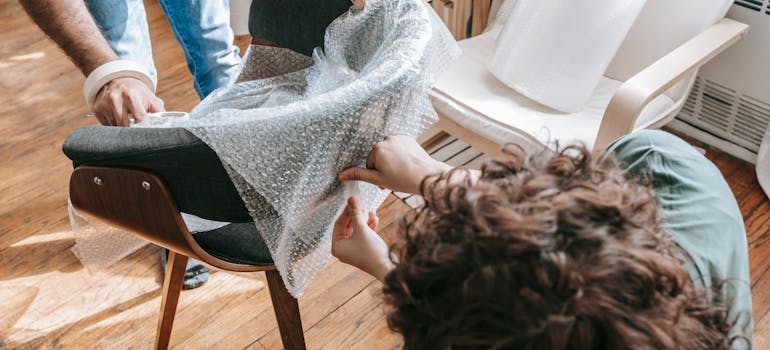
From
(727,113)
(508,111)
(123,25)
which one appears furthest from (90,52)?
(727,113)

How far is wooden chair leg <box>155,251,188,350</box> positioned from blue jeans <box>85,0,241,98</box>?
43 centimetres

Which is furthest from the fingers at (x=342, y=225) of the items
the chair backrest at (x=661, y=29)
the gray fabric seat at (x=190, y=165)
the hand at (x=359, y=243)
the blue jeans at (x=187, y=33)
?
the chair backrest at (x=661, y=29)

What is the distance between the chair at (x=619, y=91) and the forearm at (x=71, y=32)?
78 cm

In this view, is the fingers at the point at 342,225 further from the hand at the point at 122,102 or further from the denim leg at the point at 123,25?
the denim leg at the point at 123,25

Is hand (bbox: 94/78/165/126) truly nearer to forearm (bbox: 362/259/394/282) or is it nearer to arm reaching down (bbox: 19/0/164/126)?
arm reaching down (bbox: 19/0/164/126)

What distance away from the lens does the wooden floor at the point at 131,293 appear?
150 cm

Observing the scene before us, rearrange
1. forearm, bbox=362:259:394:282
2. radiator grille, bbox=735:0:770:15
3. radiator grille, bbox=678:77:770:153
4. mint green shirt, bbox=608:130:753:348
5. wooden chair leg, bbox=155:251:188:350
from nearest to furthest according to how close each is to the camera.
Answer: mint green shirt, bbox=608:130:753:348
forearm, bbox=362:259:394:282
wooden chair leg, bbox=155:251:188:350
radiator grille, bbox=735:0:770:15
radiator grille, bbox=678:77:770:153

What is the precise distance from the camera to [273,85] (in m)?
1.23

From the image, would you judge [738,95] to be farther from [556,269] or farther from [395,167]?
[556,269]

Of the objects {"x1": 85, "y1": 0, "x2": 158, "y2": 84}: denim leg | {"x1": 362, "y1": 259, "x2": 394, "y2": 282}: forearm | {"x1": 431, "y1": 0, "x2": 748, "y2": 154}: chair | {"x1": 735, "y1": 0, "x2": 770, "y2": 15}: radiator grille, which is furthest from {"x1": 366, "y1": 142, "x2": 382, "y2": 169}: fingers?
{"x1": 735, "y1": 0, "x2": 770, "y2": 15}: radiator grille

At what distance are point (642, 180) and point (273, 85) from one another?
74 centimetres

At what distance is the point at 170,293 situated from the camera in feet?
4.24

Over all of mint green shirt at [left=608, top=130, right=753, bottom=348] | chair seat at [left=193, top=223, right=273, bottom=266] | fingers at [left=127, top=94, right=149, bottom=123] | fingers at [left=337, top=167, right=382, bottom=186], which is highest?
mint green shirt at [left=608, top=130, right=753, bottom=348]

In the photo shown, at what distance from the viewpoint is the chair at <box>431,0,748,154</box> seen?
1.37 meters
